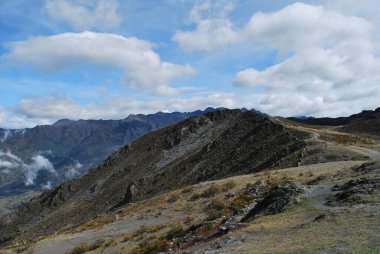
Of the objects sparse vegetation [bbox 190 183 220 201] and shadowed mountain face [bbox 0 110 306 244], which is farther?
shadowed mountain face [bbox 0 110 306 244]

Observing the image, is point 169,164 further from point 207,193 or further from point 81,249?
point 81,249

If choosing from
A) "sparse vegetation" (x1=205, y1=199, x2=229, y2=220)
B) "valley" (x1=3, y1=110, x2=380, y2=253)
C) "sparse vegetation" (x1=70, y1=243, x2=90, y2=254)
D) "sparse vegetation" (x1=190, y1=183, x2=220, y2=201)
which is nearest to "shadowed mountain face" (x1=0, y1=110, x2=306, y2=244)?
"valley" (x1=3, y1=110, x2=380, y2=253)

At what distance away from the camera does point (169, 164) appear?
11175cm

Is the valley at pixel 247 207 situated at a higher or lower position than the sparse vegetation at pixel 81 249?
higher

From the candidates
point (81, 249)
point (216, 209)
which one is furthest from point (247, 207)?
point (81, 249)

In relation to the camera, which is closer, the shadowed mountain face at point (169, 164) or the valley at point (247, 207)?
the valley at point (247, 207)

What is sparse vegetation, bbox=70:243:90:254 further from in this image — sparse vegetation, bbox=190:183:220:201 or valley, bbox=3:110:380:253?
sparse vegetation, bbox=190:183:220:201

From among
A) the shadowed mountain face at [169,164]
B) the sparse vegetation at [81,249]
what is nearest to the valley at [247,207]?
the sparse vegetation at [81,249]

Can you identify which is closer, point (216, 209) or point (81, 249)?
point (81, 249)

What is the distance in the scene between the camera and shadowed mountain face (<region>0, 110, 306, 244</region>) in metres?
81.4

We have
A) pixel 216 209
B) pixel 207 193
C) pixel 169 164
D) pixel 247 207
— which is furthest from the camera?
pixel 169 164

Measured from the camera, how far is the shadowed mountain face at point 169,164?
8144 centimetres

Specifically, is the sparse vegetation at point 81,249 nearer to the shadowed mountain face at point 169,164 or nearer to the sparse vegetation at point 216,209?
the sparse vegetation at point 216,209

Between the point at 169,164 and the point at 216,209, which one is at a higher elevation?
the point at 169,164
